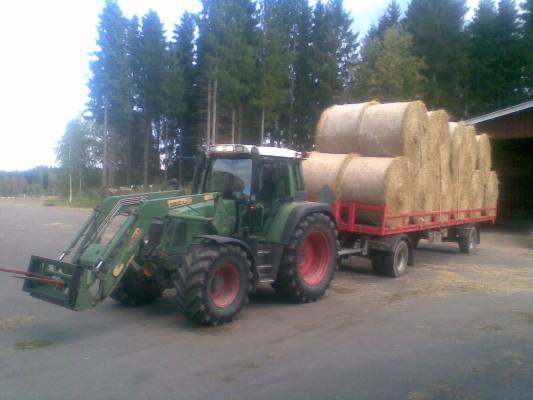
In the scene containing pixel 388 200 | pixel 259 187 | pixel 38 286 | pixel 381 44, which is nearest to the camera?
pixel 38 286

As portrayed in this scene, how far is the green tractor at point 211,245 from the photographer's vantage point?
257 inches

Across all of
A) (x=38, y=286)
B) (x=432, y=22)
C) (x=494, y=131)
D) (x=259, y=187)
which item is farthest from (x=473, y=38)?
(x=38, y=286)

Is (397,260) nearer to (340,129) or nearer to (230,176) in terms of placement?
(340,129)

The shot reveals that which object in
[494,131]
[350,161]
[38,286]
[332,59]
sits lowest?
[38,286]

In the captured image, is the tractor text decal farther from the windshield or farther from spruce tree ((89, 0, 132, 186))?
spruce tree ((89, 0, 132, 186))

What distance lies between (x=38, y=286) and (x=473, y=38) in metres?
40.1

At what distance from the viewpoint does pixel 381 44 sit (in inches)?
1423

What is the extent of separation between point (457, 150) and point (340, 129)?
10.6 feet

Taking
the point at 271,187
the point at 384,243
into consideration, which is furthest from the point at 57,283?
the point at 384,243

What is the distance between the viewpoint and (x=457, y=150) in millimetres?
13117

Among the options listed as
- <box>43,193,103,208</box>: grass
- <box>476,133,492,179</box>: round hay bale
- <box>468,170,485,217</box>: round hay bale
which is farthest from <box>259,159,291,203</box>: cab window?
<box>43,193,103,208</box>: grass

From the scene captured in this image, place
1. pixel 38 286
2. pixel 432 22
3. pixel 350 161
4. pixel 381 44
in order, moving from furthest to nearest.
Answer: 1. pixel 432 22
2. pixel 381 44
3. pixel 350 161
4. pixel 38 286

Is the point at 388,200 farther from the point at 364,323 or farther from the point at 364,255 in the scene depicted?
the point at 364,323

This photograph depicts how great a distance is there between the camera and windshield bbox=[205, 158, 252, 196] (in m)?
8.02
